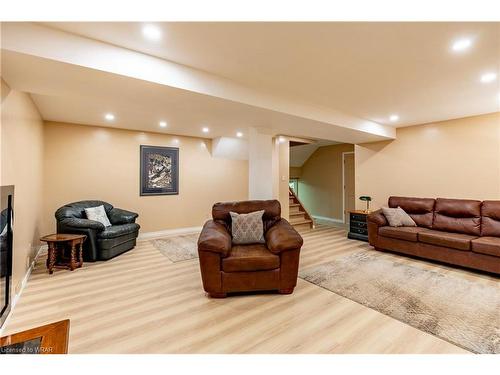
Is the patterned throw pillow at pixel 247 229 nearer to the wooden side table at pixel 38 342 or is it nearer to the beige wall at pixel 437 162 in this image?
the wooden side table at pixel 38 342

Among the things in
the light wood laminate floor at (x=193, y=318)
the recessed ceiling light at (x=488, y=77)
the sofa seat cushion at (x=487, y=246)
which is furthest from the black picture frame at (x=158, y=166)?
the sofa seat cushion at (x=487, y=246)

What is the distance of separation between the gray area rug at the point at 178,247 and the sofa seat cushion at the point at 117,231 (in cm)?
60

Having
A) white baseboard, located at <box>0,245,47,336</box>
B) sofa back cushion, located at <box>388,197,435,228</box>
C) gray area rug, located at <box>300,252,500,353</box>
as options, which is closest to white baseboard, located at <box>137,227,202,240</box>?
white baseboard, located at <box>0,245,47,336</box>

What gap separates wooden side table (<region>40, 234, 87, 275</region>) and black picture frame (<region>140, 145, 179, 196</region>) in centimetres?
186

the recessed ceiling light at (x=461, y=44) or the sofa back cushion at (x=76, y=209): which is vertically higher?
the recessed ceiling light at (x=461, y=44)

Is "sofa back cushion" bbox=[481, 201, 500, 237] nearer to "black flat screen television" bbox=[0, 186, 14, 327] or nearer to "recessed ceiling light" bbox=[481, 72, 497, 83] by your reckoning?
"recessed ceiling light" bbox=[481, 72, 497, 83]

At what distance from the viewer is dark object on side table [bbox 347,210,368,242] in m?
4.85

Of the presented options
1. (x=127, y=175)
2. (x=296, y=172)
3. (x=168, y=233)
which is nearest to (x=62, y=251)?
(x=127, y=175)

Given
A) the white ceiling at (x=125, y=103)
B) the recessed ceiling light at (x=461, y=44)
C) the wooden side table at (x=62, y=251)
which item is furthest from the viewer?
the wooden side table at (x=62, y=251)

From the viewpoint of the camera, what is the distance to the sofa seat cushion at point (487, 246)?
299 centimetres

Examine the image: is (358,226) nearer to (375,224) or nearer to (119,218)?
(375,224)
